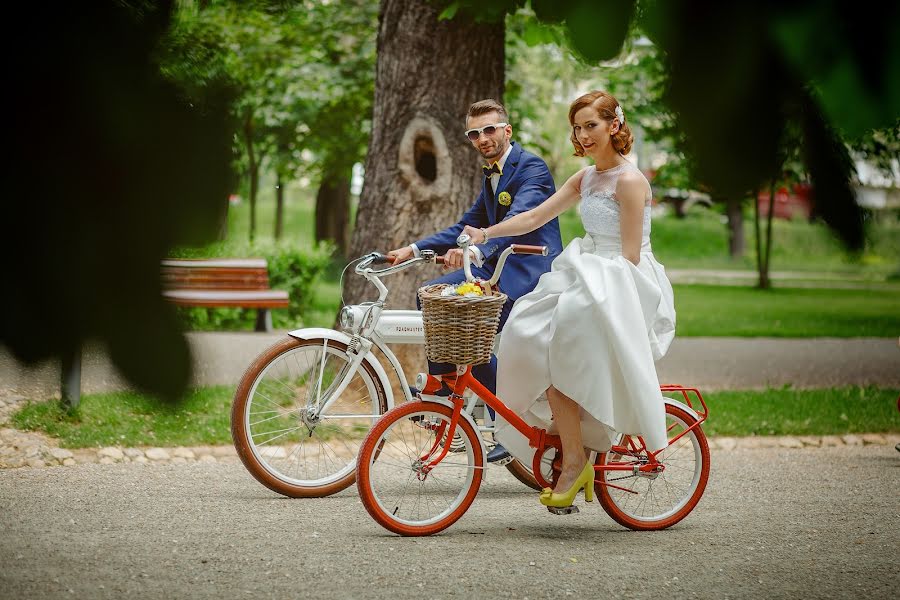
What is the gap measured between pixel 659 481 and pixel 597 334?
754 millimetres

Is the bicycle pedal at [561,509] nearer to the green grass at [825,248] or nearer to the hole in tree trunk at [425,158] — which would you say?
the green grass at [825,248]

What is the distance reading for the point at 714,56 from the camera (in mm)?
1026

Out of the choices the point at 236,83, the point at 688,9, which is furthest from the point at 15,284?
the point at 688,9

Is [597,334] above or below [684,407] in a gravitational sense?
above

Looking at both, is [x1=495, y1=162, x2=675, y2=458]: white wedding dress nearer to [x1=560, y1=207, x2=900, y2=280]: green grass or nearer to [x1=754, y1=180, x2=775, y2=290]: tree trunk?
[x1=754, y1=180, x2=775, y2=290]: tree trunk

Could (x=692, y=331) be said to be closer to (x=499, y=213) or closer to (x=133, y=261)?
(x=499, y=213)

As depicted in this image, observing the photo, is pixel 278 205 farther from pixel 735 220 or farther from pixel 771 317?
pixel 771 317

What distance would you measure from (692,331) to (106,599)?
10.5m

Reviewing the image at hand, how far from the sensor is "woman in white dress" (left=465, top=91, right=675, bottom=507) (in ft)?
13.2

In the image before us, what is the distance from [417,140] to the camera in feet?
22.6

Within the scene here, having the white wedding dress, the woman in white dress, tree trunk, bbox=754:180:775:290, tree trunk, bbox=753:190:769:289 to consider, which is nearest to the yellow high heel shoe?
the woman in white dress

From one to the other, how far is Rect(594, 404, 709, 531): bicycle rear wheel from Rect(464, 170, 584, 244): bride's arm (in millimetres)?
812

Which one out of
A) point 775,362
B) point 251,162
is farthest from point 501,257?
point 775,362

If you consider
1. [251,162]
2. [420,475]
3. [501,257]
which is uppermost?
[251,162]
